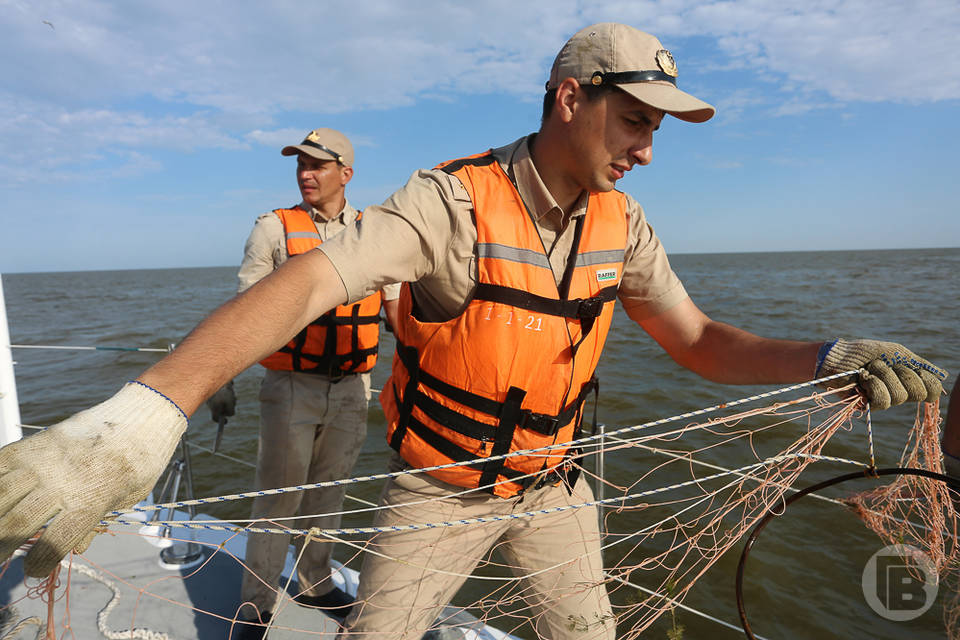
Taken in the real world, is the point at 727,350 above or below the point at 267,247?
below

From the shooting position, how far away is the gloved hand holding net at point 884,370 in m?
1.76

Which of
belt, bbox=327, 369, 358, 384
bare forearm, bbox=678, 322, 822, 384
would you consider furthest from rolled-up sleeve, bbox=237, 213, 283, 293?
bare forearm, bbox=678, 322, 822, 384

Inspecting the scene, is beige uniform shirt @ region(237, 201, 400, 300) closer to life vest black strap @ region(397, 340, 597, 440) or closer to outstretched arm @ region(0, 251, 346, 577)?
life vest black strap @ region(397, 340, 597, 440)

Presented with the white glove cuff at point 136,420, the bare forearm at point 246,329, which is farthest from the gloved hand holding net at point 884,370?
the white glove cuff at point 136,420

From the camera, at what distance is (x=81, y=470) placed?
992mm

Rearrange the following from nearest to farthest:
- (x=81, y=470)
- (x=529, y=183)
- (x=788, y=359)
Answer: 1. (x=81, y=470)
2. (x=529, y=183)
3. (x=788, y=359)

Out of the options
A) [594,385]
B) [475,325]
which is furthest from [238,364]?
[594,385]

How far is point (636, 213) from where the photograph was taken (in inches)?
85.7

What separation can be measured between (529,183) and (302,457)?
2.24 metres

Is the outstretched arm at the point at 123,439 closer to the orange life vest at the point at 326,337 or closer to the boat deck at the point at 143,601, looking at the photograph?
the boat deck at the point at 143,601

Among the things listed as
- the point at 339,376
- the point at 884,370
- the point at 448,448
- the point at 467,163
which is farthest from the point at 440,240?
the point at 339,376

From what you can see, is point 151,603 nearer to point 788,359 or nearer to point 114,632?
point 114,632

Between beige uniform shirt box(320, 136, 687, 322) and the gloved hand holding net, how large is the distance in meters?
0.67

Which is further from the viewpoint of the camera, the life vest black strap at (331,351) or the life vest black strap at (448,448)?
the life vest black strap at (331,351)
